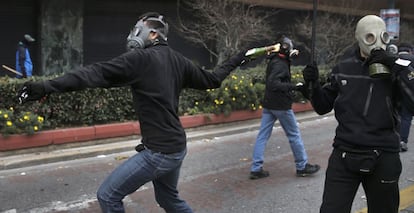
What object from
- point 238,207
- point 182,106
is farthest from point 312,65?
point 182,106

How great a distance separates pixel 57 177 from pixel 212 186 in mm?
2018

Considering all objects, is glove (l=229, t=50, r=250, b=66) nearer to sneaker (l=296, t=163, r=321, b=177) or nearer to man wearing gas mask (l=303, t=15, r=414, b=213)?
man wearing gas mask (l=303, t=15, r=414, b=213)

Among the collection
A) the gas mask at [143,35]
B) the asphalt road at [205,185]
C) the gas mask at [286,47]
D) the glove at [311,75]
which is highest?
the gas mask at [143,35]

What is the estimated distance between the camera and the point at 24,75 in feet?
36.0

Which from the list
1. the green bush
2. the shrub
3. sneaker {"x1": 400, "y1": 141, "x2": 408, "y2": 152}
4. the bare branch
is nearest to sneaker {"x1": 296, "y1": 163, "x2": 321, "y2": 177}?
sneaker {"x1": 400, "y1": 141, "x2": 408, "y2": 152}

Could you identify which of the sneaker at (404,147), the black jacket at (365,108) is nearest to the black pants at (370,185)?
the black jacket at (365,108)

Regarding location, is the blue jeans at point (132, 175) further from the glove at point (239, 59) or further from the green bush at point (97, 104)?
the green bush at point (97, 104)

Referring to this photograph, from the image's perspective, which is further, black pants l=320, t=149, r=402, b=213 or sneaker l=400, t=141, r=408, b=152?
sneaker l=400, t=141, r=408, b=152

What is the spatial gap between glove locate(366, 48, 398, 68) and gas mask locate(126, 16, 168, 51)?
1379 mm

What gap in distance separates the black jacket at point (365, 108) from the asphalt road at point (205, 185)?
200 centimetres

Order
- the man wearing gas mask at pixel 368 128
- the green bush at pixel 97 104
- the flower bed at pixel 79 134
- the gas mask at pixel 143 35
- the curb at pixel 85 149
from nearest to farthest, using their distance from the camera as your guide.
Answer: the man wearing gas mask at pixel 368 128 < the gas mask at pixel 143 35 < the curb at pixel 85 149 < the flower bed at pixel 79 134 < the green bush at pixel 97 104

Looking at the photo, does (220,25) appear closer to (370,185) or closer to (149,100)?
(149,100)

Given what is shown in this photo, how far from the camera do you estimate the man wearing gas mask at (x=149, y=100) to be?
309cm

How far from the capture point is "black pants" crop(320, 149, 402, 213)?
3.03 m
